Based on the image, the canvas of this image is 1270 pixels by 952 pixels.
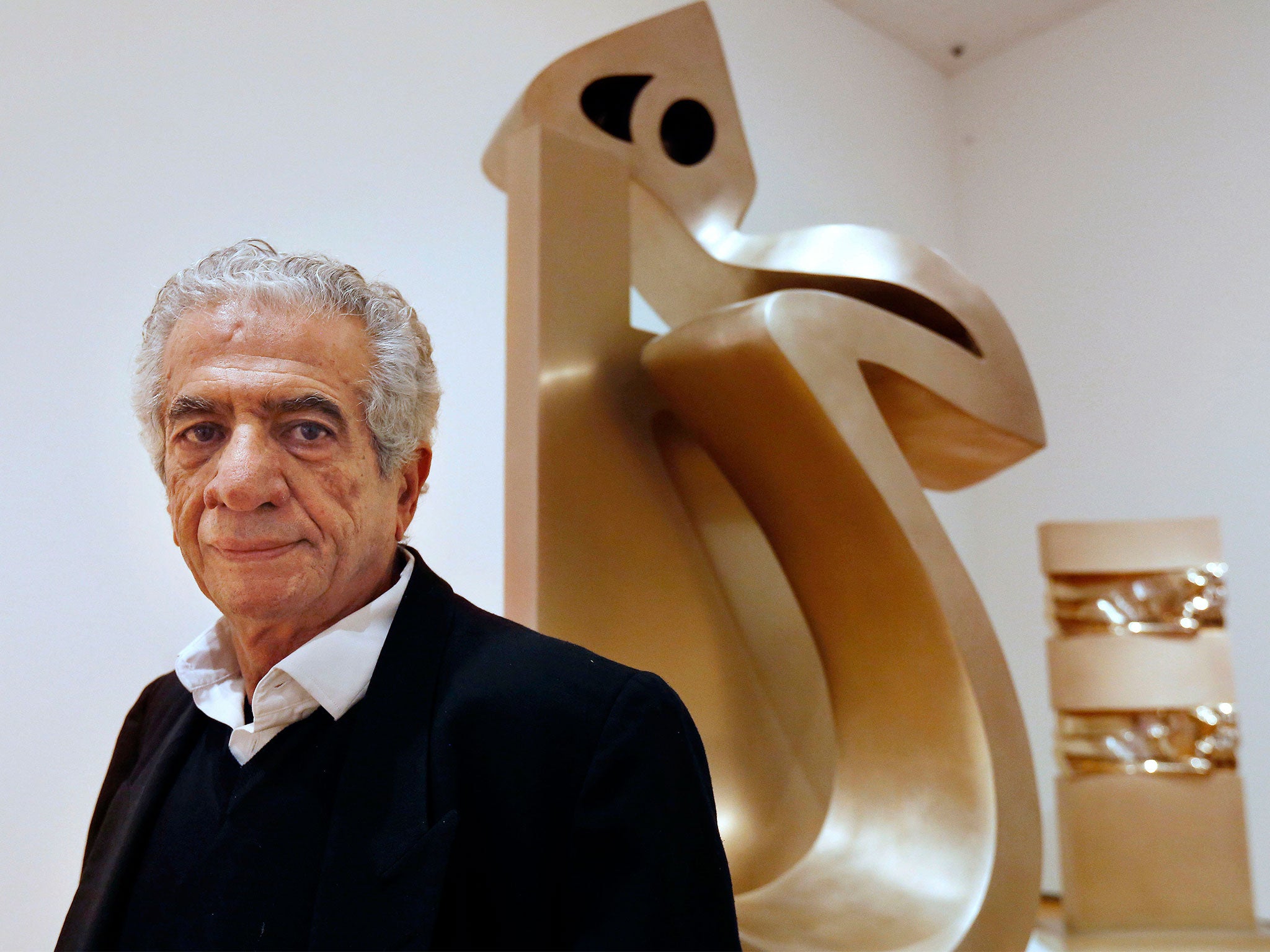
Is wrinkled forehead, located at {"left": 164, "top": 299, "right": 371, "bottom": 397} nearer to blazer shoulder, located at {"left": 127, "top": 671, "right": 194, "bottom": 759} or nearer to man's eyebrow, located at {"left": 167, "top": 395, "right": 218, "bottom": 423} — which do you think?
man's eyebrow, located at {"left": 167, "top": 395, "right": 218, "bottom": 423}

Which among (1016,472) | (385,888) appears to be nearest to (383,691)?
(385,888)

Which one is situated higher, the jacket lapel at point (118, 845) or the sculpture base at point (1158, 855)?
the jacket lapel at point (118, 845)

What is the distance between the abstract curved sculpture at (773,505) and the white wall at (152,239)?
19.8 inches

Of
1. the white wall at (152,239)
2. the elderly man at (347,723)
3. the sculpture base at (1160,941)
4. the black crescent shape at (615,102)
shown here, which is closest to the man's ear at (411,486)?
the elderly man at (347,723)

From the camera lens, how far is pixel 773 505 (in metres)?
1.34

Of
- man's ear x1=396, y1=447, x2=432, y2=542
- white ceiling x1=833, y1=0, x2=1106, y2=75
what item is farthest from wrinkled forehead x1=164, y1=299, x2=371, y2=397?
white ceiling x1=833, y1=0, x2=1106, y2=75

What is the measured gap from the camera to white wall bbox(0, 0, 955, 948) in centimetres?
145

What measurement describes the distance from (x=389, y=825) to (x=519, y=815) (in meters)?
0.08

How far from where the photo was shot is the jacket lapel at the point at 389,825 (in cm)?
70

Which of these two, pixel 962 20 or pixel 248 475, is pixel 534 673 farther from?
pixel 962 20

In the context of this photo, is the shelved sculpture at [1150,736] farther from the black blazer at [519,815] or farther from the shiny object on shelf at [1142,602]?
the black blazer at [519,815]

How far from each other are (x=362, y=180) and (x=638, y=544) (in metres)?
0.92

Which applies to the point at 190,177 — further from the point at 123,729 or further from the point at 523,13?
the point at 123,729

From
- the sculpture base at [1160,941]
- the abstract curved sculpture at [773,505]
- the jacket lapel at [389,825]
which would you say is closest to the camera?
the jacket lapel at [389,825]
